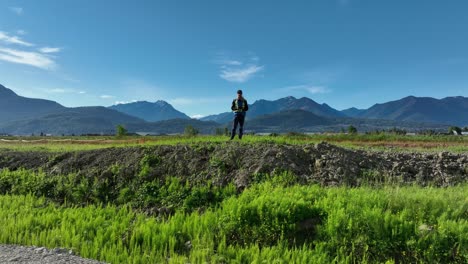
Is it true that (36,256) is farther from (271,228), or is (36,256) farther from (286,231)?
(286,231)

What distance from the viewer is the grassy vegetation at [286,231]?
664cm

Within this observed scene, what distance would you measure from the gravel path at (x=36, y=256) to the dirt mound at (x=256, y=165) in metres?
5.32

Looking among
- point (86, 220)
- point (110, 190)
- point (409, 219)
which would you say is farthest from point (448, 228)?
point (110, 190)

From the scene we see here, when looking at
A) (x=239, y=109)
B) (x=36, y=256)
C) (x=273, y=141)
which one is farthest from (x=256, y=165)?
(x=239, y=109)

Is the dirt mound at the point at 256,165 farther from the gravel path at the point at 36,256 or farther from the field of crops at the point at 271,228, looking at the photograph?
the gravel path at the point at 36,256

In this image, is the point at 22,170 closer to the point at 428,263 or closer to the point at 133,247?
the point at 133,247

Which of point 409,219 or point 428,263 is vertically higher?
point 409,219

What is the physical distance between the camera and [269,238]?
7.76m

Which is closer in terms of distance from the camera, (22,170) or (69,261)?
(69,261)

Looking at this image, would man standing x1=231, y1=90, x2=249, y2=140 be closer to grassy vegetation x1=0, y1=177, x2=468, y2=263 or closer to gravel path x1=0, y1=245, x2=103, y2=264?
grassy vegetation x1=0, y1=177, x2=468, y2=263

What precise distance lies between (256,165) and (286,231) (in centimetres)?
436

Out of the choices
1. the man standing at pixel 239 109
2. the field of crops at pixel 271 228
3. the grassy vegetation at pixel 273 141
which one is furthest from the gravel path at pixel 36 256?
the man standing at pixel 239 109

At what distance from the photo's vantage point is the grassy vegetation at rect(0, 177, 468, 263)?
6.64 meters

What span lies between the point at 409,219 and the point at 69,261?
6527 mm
